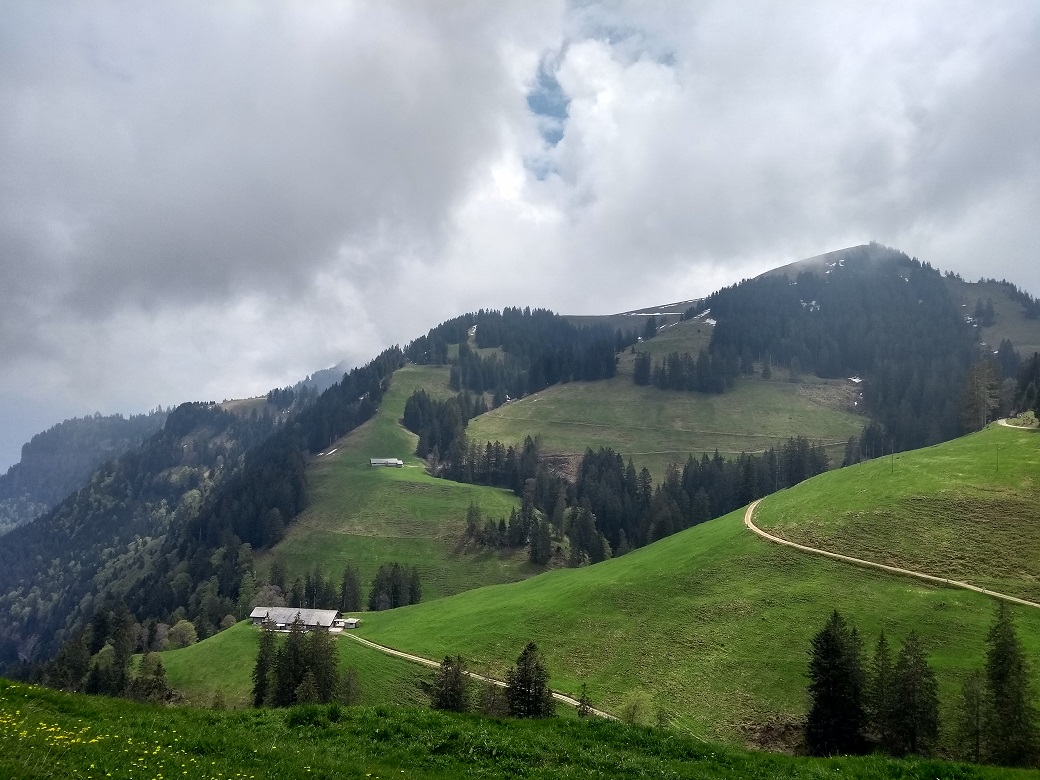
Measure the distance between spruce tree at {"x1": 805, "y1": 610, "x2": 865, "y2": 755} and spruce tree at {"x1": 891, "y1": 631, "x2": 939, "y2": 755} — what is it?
9.56 ft

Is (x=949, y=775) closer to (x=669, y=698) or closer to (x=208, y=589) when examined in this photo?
(x=669, y=698)

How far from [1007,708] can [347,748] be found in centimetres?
5280

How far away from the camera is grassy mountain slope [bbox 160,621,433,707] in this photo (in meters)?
81.2

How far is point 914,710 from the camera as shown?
48.5 m

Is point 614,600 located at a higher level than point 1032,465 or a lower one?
lower

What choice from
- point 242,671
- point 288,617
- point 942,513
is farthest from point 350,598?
point 942,513

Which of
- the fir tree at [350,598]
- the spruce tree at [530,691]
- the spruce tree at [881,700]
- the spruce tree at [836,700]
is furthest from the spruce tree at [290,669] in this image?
the fir tree at [350,598]

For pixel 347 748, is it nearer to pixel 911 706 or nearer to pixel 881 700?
pixel 911 706

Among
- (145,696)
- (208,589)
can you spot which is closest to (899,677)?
(145,696)

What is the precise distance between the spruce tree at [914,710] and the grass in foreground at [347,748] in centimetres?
2774

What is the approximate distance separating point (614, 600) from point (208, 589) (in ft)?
523

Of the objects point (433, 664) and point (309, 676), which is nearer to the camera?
point (309, 676)

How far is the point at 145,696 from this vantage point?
90.1m

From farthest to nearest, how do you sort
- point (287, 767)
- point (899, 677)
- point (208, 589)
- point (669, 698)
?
1. point (208, 589)
2. point (669, 698)
3. point (899, 677)
4. point (287, 767)
